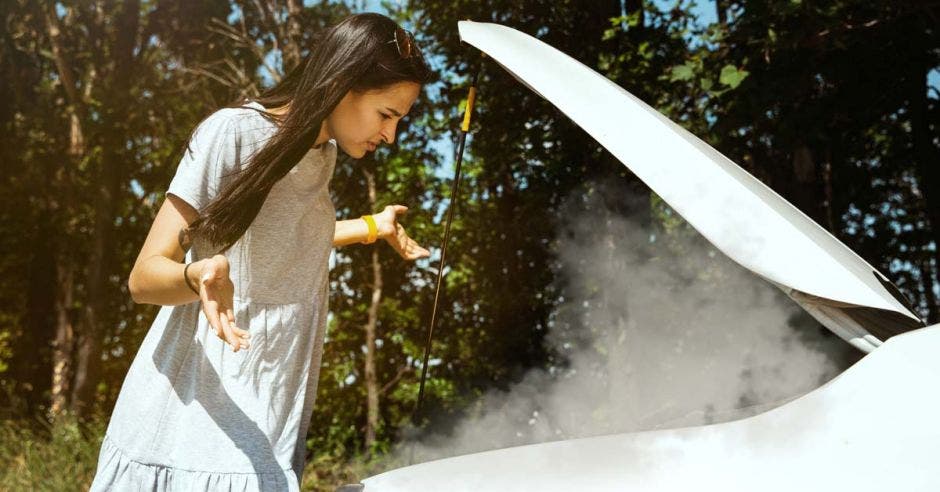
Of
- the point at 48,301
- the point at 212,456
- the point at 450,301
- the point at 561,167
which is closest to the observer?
the point at 212,456

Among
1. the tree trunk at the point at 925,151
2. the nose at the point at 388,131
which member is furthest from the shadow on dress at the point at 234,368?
the tree trunk at the point at 925,151

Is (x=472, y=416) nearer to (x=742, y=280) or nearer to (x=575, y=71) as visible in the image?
(x=742, y=280)

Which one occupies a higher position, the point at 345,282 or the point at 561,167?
the point at 561,167

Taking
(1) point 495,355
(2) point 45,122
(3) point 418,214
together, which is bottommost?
(1) point 495,355

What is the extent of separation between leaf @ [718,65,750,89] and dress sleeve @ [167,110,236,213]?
388 centimetres

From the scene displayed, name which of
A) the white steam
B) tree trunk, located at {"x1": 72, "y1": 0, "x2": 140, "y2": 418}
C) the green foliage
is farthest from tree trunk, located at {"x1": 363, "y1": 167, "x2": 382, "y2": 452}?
tree trunk, located at {"x1": 72, "y1": 0, "x2": 140, "y2": 418}

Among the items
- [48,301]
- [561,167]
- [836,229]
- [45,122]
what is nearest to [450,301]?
[561,167]

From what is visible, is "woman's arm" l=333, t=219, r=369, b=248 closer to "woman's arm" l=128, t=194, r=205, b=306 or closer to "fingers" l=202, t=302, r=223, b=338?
"woman's arm" l=128, t=194, r=205, b=306

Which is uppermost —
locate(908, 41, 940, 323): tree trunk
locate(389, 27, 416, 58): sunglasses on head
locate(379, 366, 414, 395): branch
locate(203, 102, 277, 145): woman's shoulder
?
locate(908, 41, 940, 323): tree trunk

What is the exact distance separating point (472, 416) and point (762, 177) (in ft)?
10.2

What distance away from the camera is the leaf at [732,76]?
464cm

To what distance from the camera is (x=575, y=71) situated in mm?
1492

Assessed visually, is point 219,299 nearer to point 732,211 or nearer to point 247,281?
point 247,281

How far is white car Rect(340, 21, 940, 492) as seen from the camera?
1.00m
